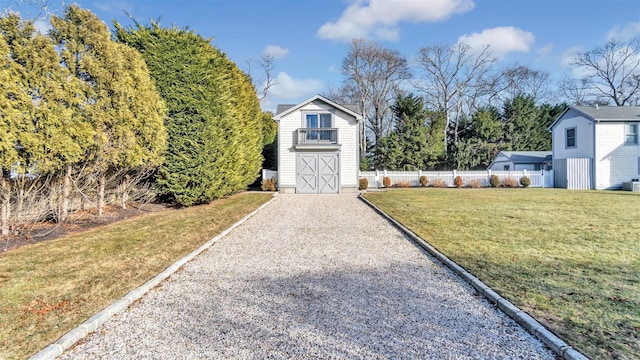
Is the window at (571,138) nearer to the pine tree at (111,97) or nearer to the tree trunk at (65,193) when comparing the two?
the pine tree at (111,97)

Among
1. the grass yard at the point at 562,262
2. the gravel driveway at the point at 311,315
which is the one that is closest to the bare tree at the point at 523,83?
the grass yard at the point at 562,262

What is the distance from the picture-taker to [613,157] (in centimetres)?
2073

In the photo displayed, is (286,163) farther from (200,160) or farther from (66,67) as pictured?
(66,67)

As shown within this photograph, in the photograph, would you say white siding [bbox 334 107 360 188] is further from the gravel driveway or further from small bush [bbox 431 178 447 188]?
the gravel driveway

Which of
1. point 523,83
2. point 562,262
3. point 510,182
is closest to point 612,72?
point 523,83

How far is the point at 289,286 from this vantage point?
13.9 ft

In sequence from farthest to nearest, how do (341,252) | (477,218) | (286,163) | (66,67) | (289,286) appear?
(286,163) < (477,218) < (66,67) < (341,252) < (289,286)

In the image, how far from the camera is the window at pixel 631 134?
20766mm

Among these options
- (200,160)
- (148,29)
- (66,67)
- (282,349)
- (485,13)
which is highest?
(485,13)

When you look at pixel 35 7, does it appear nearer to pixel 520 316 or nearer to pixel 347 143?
pixel 520 316

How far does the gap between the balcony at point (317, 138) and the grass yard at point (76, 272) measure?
11.0 m

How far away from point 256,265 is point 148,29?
32.0 feet

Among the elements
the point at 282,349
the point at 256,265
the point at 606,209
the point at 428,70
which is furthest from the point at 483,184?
the point at 282,349

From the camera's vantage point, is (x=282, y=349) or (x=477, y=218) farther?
(x=477, y=218)
